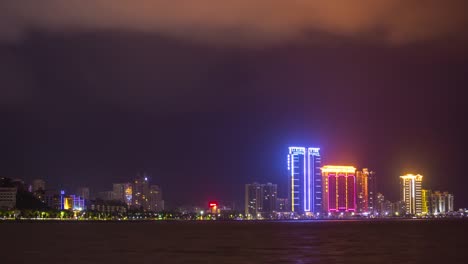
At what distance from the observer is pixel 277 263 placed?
168 ft

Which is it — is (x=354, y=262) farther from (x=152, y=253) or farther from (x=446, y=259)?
(x=152, y=253)

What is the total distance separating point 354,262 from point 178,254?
635 inches

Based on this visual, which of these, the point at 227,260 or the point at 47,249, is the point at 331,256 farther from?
the point at 47,249

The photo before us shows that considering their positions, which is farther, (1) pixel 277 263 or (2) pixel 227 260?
(2) pixel 227 260

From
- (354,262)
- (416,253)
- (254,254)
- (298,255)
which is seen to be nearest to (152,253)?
(254,254)

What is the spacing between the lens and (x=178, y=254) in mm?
61000

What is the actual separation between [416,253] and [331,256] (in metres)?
9.42

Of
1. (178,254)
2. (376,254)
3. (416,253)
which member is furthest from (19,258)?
(416,253)

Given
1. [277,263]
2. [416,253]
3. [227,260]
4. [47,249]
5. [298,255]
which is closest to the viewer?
[277,263]

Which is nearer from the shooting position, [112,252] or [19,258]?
[19,258]

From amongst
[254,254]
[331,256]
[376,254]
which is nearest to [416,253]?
[376,254]

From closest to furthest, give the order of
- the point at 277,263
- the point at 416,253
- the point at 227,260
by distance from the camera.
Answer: the point at 277,263 → the point at 227,260 → the point at 416,253

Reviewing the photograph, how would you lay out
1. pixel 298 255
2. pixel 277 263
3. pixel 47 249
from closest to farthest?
pixel 277 263 < pixel 298 255 < pixel 47 249

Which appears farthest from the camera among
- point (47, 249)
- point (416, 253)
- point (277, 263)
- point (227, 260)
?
point (47, 249)
